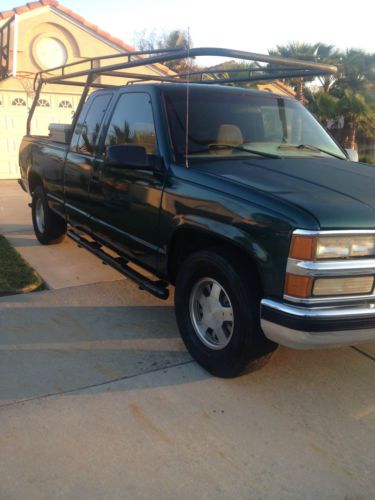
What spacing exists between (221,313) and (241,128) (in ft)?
5.31

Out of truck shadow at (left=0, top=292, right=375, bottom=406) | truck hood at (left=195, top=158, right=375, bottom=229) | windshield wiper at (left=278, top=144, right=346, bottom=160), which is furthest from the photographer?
windshield wiper at (left=278, top=144, right=346, bottom=160)

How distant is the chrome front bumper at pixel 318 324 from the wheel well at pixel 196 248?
0.37 m

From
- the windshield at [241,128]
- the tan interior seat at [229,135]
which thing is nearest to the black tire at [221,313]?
the windshield at [241,128]

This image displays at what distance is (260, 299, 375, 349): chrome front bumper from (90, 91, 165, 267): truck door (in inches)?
52.9

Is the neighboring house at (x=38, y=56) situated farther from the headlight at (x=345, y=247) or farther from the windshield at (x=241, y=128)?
the headlight at (x=345, y=247)


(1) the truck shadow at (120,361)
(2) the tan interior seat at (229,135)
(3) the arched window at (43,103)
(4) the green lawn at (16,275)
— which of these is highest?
(3) the arched window at (43,103)

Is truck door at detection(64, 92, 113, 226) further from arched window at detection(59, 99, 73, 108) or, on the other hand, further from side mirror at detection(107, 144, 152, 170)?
arched window at detection(59, 99, 73, 108)

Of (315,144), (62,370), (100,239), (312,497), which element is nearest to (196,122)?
(315,144)

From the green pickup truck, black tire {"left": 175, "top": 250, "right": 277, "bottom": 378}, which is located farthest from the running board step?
black tire {"left": 175, "top": 250, "right": 277, "bottom": 378}

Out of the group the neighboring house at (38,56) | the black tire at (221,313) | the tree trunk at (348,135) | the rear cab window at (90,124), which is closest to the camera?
the black tire at (221,313)

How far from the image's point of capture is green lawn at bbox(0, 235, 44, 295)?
502 centimetres

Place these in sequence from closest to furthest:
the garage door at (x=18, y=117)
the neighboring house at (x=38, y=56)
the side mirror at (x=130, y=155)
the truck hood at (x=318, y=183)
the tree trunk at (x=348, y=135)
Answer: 1. the truck hood at (x=318, y=183)
2. the side mirror at (x=130, y=155)
3. the neighboring house at (x=38, y=56)
4. the garage door at (x=18, y=117)
5. the tree trunk at (x=348, y=135)

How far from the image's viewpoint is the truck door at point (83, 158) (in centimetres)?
483

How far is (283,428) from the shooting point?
2863mm
